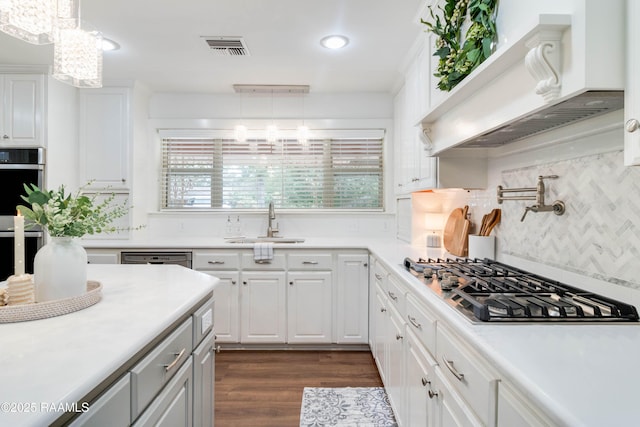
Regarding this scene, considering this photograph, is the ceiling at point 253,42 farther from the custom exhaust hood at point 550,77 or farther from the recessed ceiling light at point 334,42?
the custom exhaust hood at point 550,77

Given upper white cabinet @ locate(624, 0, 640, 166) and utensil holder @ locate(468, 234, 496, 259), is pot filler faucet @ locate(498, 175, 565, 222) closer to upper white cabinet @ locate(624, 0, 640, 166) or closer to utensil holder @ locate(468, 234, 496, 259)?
utensil holder @ locate(468, 234, 496, 259)

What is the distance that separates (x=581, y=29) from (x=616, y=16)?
8cm

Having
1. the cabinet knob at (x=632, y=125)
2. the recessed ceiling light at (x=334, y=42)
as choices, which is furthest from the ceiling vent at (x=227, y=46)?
the cabinet knob at (x=632, y=125)

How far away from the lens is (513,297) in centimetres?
116

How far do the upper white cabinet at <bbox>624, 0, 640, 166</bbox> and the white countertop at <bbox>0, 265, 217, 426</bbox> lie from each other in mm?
1328

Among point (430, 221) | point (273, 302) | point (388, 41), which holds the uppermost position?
point (388, 41)

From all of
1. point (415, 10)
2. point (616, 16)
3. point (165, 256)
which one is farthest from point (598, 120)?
point (165, 256)

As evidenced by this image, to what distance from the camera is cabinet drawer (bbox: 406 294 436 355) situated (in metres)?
1.25

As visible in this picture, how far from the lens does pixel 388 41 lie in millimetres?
2527

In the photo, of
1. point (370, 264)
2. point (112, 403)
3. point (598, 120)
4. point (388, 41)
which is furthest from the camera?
point (370, 264)

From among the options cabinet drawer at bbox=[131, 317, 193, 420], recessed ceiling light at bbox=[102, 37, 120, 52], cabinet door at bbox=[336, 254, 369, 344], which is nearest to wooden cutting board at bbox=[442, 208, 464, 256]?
cabinet door at bbox=[336, 254, 369, 344]

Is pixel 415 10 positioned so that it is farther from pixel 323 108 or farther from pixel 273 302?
pixel 273 302

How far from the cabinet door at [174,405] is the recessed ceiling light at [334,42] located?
225 cm

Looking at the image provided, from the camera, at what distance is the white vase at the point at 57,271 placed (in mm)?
1105
